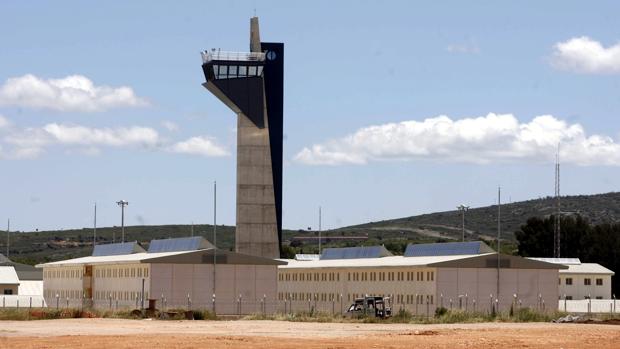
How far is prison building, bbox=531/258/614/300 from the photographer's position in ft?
400

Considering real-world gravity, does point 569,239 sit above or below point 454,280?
above

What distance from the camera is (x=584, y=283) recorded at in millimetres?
123062

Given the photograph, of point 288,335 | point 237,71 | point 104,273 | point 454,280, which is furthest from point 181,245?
point 288,335

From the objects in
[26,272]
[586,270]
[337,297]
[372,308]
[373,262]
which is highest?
[373,262]

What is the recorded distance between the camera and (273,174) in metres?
116

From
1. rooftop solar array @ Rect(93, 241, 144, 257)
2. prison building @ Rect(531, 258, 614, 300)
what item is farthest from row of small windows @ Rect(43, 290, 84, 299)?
prison building @ Rect(531, 258, 614, 300)

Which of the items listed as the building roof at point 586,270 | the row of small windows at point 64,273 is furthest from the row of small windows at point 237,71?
the building roof at point 586,270

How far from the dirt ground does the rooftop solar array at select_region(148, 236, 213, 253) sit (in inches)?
1237

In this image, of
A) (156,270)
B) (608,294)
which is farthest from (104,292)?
(608,294)

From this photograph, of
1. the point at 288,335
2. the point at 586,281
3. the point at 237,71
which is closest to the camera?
the point at 288,335

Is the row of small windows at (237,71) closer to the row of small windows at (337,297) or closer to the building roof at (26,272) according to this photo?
the row of small windows at (337,297)

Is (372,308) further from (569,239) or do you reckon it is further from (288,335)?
(569,239)

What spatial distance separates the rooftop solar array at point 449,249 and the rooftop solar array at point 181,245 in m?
15.8

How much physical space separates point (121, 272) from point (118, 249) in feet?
65.2
